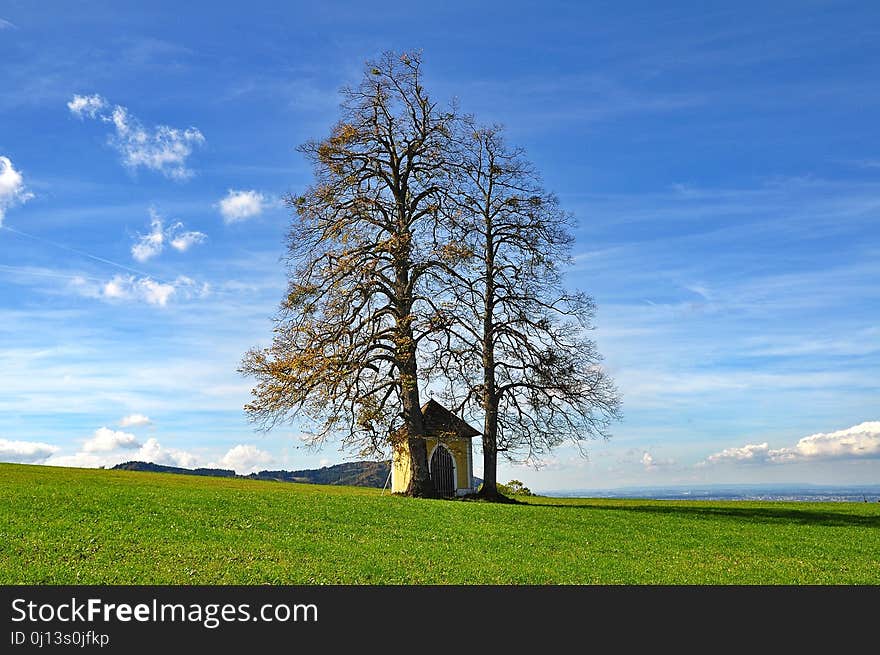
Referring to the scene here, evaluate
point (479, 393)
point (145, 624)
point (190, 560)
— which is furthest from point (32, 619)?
point (479, 393)

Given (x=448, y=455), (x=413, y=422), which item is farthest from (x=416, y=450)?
(x=448, y=455)

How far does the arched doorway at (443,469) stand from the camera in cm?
4041

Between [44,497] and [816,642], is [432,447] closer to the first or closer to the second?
[44,497]

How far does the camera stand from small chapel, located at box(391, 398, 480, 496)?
39688 millimetres

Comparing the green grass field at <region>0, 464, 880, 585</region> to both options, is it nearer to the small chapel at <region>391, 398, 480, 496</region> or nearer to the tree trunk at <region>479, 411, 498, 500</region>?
the tree trunk at <region>479, 411, 498, 500</region>

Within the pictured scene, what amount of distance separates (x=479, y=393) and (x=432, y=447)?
6114 millimetres

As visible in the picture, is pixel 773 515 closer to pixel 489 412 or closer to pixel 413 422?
pixel 489 412

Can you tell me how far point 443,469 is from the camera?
1601 inches

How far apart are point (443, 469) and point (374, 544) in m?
20.8

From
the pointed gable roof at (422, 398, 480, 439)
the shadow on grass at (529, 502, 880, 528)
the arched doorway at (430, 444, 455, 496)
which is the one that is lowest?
the shadow on grass at (529, 502, 880, 528)

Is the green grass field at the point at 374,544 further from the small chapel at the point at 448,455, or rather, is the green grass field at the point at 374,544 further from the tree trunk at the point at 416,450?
the small chapel at the point at 448,455

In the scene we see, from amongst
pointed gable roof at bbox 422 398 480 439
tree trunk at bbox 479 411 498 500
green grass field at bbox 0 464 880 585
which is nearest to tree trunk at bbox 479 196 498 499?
tree trunk at bbox 479 411 498 500

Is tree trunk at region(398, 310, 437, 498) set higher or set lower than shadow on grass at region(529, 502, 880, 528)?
higher

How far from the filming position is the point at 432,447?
40.2 m
